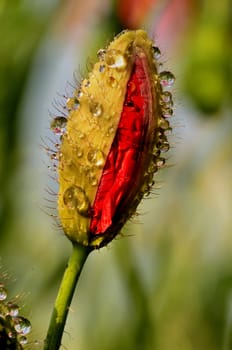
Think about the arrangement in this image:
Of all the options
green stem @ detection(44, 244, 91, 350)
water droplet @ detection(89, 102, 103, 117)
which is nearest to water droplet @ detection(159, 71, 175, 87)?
water droplet @ detection(89, 102, 103, 117)

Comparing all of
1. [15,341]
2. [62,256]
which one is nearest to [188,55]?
[62,256]

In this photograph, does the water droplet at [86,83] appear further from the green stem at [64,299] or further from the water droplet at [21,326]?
the water droplet at [21,326]

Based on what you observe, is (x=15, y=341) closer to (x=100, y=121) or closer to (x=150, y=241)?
(x=100, y=121)

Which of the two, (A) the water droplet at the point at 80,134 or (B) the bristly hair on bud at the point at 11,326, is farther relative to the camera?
(A) the water droplet at the point at 80,134

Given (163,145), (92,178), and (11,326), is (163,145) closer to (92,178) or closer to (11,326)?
(92,178)

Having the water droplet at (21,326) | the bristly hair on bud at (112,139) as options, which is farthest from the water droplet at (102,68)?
the water droplet at (21,326)

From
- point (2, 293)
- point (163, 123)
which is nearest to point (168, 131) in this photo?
point (163, 123)
